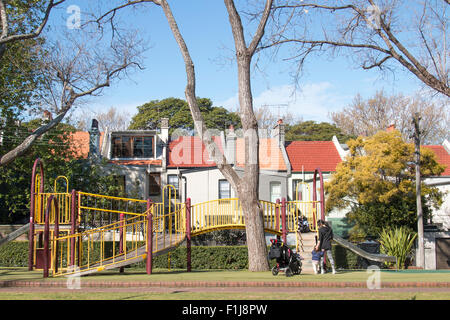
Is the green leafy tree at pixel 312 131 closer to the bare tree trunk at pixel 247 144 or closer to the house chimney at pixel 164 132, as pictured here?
the house chimney at pixel 164 132

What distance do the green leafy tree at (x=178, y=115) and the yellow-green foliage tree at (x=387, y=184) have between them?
22.4 m

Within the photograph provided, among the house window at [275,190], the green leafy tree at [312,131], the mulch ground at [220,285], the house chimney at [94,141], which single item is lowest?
the mulch ground at [220,285]

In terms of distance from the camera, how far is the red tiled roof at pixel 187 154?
36.4 meters

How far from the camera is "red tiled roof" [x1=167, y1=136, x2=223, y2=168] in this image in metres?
36.4

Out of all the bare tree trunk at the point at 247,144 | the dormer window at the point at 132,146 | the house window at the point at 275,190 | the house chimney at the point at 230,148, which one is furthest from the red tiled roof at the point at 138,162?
the bare tree trunk at the point at 247,144

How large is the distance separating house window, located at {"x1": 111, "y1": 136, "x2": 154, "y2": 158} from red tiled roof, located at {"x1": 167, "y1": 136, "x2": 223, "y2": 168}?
1663 mm

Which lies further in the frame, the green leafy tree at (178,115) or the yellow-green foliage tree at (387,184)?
the green leafy tree at (178,115)

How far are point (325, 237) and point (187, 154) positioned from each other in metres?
23.7

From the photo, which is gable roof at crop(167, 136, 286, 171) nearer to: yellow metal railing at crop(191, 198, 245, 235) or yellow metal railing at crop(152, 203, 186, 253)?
yellow metal railing at crop(191, 198, 245, 235)

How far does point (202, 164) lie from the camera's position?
122 ft

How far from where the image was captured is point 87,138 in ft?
130
